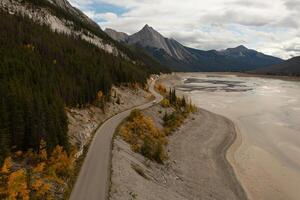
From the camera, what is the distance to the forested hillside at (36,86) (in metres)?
34.1

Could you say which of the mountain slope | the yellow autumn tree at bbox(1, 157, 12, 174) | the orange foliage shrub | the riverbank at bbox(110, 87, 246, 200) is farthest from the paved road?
the yellow autumn tree at bbox(1, 157, 12, 174)

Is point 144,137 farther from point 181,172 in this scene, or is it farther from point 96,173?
point 96,173

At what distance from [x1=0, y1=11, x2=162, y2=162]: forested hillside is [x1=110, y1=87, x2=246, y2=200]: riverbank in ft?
27.2

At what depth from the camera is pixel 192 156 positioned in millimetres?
50688

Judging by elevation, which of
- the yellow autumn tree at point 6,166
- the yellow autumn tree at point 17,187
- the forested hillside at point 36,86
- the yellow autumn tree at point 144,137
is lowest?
the yellow autumn tree at point 144,137

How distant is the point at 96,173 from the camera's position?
32.2 metres

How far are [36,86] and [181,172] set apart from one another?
2601 cm

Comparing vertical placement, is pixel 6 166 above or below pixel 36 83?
below

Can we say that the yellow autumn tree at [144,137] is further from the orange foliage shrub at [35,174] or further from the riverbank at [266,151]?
the orange foliage shrub at [35,174]

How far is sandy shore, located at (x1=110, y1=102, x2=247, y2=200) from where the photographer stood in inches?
1275

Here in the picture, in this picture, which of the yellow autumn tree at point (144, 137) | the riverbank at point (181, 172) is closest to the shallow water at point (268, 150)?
the riverbank at point (181, 172)

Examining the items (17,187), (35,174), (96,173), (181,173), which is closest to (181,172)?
(181,173)

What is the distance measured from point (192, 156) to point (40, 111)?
2469 cm

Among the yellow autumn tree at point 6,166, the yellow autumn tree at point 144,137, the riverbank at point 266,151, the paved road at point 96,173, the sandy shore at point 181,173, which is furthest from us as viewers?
the yellow autumn tree at point 144,137
